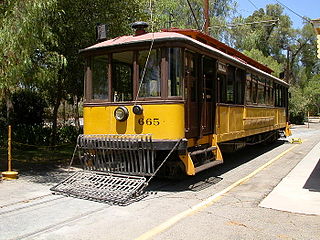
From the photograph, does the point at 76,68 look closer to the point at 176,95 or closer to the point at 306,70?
the point at 176,95

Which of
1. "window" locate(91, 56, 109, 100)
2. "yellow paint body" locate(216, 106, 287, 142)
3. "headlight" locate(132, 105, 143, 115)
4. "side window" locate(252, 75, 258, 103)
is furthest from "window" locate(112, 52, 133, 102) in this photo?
"side window" locate(252, 75, 258, 103)

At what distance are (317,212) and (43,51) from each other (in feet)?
23.1

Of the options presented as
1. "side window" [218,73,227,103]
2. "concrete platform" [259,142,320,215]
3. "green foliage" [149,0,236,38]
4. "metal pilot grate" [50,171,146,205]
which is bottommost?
"concrete platform" [259,142,320,215]

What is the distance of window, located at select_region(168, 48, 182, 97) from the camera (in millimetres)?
7461

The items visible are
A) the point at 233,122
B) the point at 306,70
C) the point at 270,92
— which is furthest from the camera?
the point at 306,70

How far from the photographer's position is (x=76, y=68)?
1168 centimetres

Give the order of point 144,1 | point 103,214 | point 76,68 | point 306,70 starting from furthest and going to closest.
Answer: point 306,70 → point 144,1 → point 76,68 → point 103,214

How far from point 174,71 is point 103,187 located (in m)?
2.64

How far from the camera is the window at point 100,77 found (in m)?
8.34

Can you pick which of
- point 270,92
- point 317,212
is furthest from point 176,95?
point 270,92

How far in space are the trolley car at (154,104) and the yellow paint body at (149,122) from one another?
17mm

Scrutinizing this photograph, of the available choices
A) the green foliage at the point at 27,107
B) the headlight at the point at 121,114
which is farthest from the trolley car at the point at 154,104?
the green foliage at the point at 27,107

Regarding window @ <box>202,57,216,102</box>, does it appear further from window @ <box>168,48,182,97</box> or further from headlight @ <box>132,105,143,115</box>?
headlight @ <box>132,105,143,115</box>

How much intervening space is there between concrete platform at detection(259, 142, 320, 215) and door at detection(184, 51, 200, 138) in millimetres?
2047
